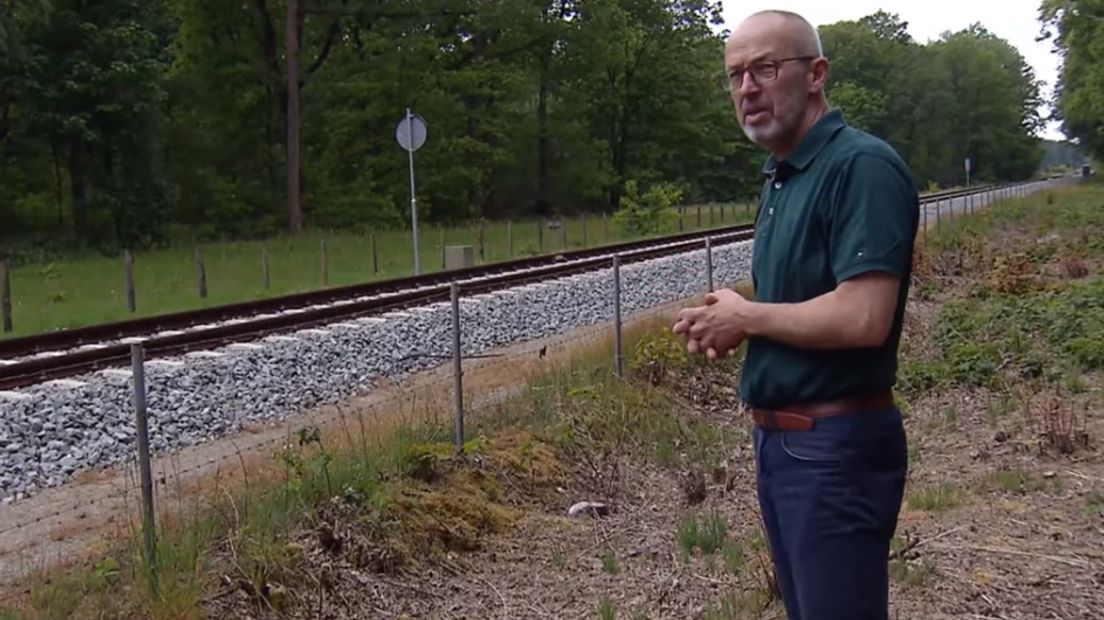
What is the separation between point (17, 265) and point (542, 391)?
87.0ft

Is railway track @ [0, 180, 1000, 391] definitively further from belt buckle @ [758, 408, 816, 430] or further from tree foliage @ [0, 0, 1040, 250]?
tree foliage @ [0, 0, 1040, 250]

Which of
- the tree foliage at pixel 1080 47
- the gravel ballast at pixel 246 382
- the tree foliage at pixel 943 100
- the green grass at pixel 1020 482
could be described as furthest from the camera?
the tree foliage at pixel 943 100

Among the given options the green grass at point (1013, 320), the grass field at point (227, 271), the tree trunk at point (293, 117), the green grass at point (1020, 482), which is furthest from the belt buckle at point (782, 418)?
the tree trunk at point (293, 117)

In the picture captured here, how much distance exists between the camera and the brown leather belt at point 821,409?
288cm

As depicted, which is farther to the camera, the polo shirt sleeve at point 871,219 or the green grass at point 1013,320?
the green grass at point 1013,320

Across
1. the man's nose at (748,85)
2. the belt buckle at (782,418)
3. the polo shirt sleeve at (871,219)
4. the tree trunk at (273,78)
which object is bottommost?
the belt buckle at (782,418)

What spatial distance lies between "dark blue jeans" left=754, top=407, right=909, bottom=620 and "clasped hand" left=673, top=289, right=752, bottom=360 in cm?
28

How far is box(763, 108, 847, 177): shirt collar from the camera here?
2.95m

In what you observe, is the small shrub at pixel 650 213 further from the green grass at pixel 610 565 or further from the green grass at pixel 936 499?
the green grass at pixel 610 565

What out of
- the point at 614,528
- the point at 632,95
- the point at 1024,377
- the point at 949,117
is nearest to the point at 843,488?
the point at 614,528

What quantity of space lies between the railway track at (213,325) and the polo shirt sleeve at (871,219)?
6.83 m

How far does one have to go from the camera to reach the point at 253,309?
52.9 ft

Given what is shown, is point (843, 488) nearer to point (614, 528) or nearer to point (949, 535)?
point (949, 535)

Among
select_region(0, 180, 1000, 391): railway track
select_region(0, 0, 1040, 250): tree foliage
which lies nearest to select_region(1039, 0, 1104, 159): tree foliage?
select_region(0, 0, 1040, 250): tree foliage
